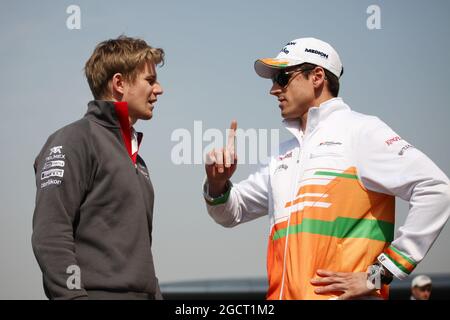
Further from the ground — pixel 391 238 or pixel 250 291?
pixel 391 238

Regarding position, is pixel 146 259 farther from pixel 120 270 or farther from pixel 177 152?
pixel 177 152

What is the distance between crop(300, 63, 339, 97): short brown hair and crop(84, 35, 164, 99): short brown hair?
38.6 inches

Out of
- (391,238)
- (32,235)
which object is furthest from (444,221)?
(32,235)

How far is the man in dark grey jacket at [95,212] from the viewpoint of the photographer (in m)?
3.65

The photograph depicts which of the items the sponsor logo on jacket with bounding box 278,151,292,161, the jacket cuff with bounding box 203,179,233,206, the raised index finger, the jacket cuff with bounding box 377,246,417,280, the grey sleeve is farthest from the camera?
the jacket cuff with bounding box 203,179,233,206

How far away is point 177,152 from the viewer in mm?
4738

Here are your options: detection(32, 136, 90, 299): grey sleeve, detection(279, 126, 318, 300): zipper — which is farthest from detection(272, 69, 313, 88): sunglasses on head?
detection(32, 136, 90, 299): grey sleeve

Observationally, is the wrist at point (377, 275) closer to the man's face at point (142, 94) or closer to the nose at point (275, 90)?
the nose at point (275, 90)

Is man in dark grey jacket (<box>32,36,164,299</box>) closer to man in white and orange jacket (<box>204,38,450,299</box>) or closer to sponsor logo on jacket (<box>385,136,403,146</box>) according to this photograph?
man in white and orange jacket (<box>204,38,450,299</box>)

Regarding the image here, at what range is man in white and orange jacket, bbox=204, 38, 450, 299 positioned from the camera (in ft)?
13.5

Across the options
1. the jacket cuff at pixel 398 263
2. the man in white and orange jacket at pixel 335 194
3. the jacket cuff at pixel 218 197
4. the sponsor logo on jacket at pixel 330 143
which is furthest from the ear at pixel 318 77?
the jacket cuff at pixel 398 263

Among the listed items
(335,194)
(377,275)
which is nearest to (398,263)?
(377,275)

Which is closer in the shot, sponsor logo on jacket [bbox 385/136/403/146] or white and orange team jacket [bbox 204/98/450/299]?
white and orange team jacket [bbox 204/98/450/299]
